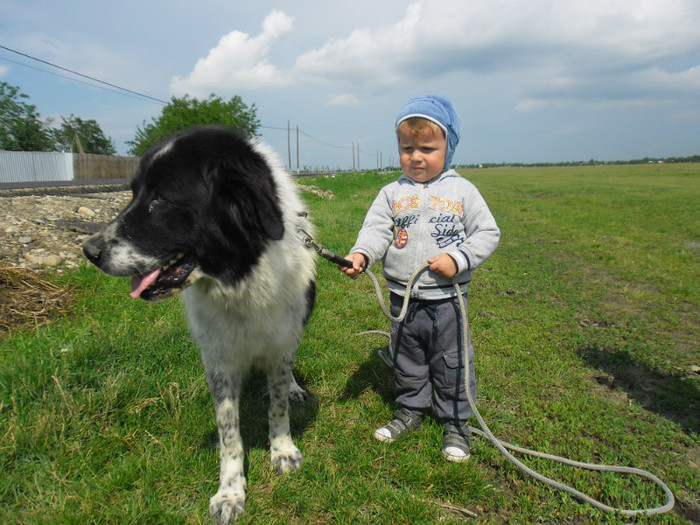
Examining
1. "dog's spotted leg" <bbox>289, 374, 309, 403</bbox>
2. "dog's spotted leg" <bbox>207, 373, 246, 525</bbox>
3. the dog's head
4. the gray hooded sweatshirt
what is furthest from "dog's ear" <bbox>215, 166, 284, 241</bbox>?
"dog's spotted leg" <bbox>289, 374, 309, 403</bbox>

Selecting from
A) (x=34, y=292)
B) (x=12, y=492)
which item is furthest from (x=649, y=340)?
(x=34, y=292)

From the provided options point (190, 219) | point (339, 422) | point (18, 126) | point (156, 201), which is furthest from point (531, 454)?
point (18, 126)

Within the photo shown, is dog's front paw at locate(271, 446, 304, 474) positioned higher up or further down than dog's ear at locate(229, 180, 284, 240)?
further down

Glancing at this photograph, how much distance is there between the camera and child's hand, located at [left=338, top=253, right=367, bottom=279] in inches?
89.7

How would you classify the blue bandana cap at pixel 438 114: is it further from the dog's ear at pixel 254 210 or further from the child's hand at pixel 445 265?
the dog's ear at pixel 254 210

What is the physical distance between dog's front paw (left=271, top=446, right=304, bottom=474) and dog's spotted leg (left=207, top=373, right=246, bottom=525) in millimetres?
212

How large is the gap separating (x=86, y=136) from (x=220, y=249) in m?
58.7

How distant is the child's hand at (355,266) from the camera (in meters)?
2.28

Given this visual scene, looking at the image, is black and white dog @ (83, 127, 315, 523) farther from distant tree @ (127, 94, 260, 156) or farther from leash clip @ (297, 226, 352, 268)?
distant tree @ (127, 94, 260, 156)

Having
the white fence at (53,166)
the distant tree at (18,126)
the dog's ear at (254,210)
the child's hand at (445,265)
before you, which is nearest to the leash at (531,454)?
the child's hand at (445,265)

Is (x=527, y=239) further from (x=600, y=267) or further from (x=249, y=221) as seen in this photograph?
(x=249, y=221)

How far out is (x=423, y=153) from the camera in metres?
2.42

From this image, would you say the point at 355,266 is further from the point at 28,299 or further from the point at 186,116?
the point at 186,116

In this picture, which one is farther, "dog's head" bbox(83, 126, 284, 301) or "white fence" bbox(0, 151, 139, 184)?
"white fence" bbox(0, 151, 139, 184)
